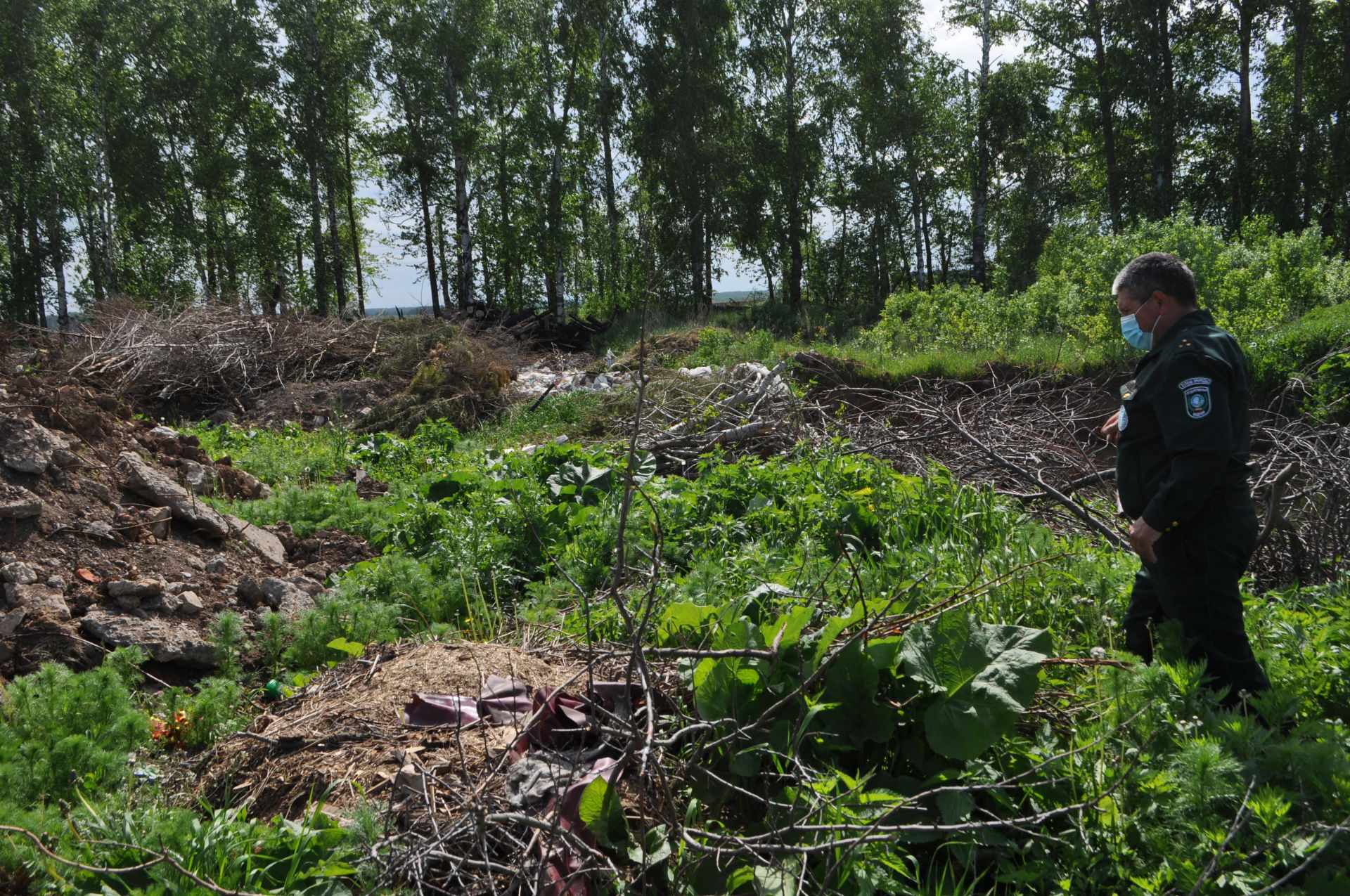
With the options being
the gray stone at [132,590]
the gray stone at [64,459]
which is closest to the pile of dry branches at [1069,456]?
the gray stone at [132,590]

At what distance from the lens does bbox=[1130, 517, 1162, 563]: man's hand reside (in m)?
2.93

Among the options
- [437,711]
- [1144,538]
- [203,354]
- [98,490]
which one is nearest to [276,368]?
Answer: [203,354]

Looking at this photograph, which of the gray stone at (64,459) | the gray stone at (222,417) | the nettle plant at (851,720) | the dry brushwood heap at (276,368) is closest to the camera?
the nettle plant at (851,720)

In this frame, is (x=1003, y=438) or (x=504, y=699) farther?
(x=1003, y=438)

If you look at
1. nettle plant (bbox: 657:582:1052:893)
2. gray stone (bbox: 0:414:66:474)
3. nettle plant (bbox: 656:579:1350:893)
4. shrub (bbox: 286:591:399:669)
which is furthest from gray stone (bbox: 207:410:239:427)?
nettle plant (bbox: 657:582:1052:893)

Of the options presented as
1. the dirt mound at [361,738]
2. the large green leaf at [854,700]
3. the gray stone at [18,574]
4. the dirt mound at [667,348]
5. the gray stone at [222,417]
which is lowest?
the dirt mound at [361,738]

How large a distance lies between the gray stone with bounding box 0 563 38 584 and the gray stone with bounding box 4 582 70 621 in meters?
0.03

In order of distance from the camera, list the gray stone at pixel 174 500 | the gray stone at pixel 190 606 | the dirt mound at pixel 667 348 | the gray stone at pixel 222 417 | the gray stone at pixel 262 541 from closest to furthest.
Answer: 1. the gray stone at pixel 190 606
2. the gray stone at pixel 174 500
3. the gray stone at pixel 262 541
4. the gray stone at pixel 222 417
5. the dirt mound at pixel 667 348

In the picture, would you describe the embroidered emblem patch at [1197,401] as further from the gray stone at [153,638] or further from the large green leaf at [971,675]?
the gray stone at [153,638]

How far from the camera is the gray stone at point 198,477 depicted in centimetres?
666

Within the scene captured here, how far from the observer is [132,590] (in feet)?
14.4

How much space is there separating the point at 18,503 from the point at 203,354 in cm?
1034

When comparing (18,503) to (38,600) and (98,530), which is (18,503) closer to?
(98,530)

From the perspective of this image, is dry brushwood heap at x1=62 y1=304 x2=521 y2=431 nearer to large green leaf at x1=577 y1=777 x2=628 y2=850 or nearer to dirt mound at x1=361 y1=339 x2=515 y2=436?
dirt mound at x1=361 y1=339 x2=515 y2=436
